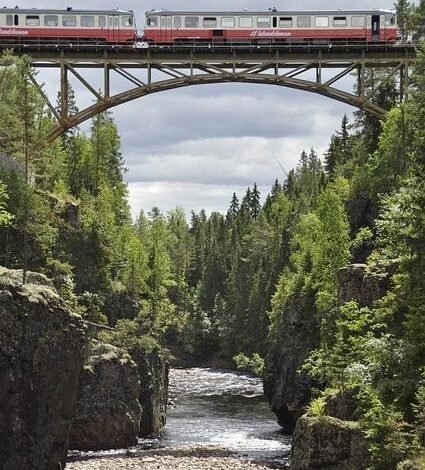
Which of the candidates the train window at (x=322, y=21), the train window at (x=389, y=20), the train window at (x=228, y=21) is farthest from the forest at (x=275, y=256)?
the train window at (x=228, y=21)

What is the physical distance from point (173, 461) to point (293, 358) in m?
16.3

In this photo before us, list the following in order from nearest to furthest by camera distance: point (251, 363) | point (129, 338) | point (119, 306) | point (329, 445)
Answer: point (329, 445) → point (129, 338) → point (119, 306) → point (251, 363)

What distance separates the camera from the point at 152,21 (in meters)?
51.6

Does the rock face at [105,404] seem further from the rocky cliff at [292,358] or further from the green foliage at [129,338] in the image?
the rocky cliff at [292,358]

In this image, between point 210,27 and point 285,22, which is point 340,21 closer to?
point 285,22

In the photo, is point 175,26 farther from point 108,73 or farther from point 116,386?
point 116,386

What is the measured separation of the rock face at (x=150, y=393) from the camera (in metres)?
49.5

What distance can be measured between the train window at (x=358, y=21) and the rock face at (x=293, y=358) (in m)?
18.7

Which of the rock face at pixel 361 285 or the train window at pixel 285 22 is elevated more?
the train window at pixel 285 22

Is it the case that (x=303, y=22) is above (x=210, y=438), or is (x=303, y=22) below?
above

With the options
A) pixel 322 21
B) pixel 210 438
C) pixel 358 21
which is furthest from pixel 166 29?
pixel 210 438

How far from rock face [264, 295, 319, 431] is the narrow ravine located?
1629 mm

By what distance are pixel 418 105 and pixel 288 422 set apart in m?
27.8

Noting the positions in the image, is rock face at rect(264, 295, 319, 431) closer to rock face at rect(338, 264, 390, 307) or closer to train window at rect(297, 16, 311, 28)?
rock face at rect(338, 264, 390, 307)
